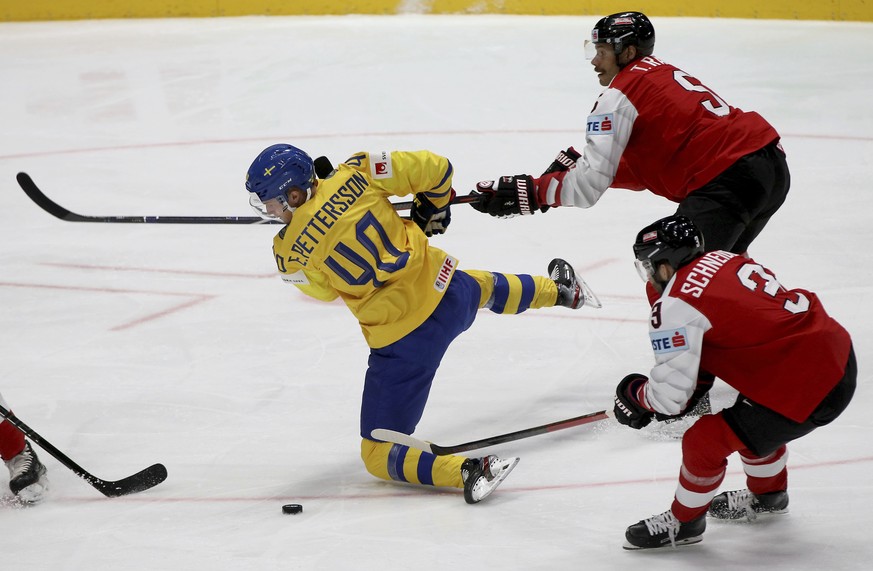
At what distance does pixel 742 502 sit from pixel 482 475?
0.73 m

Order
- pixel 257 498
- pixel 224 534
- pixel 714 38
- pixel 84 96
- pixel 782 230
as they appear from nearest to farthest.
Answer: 1. pixel 224 534
2. pixel 257 498
3. pixel 782 230
4. pixel 84 96
5. pixel 714 38

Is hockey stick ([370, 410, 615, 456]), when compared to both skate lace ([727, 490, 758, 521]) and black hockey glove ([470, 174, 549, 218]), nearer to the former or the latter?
skate lace ([727, 490, 758, 521])

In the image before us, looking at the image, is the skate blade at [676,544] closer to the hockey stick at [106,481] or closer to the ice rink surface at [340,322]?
the ice rink surface at [340,322]

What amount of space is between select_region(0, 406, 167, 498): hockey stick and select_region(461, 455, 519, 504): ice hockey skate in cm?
97

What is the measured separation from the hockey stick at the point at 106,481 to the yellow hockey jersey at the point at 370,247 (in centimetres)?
75

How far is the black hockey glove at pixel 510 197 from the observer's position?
3740mm

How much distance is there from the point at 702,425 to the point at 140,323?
109 inches

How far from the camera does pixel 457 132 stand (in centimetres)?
716

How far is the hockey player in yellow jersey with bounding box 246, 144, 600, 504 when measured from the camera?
316 cm

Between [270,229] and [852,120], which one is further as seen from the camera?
[852,120]

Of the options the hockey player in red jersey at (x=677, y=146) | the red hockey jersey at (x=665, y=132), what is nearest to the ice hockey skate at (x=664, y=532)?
the hockey player in red jersey at (x=677, y=146)

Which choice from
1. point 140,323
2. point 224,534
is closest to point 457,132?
point 140,323

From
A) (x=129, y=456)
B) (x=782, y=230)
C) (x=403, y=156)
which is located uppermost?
(x=403, y=156)

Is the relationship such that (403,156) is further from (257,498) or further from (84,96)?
(84,96)
